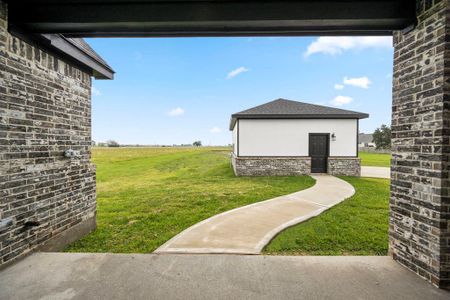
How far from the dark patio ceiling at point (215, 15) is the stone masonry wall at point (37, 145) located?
593 millimetres

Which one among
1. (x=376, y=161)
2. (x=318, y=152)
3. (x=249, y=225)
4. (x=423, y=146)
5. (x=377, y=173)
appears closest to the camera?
(x=423, y=146)

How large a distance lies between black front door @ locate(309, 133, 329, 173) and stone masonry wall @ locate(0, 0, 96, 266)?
10903 mm

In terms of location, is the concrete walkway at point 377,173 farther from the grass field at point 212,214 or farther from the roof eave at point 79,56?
the roof eave at point 79,56

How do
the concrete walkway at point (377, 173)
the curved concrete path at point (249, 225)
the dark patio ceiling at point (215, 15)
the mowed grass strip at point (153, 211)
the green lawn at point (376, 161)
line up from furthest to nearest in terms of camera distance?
1. the green lawn at point (376, 161)
2. the concrete walkway at point (377, 173)
3. the mowed grass strip at point (153, 211)
4. the curved concrete path at point (249, 225)
5. the dark patio ceiling at point (215, 15)

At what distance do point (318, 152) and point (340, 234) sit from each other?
27.9ft

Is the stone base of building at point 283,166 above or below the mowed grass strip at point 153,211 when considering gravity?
above

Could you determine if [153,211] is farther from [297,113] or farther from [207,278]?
[297,113]

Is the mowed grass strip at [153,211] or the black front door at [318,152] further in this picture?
the black front door at [318,152]

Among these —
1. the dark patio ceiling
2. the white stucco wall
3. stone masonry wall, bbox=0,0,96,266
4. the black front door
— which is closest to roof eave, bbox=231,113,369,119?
the white stucco wall

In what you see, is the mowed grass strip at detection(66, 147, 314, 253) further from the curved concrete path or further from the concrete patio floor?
the concrete patio floor

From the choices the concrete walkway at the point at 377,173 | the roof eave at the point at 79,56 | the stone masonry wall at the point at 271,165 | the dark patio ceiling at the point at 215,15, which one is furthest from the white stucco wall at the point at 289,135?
the dark patio ceiling at the point at 215,15

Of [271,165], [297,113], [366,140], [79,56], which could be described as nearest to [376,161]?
[297,113]

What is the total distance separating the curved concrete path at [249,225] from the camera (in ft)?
11.1

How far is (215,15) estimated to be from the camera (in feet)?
8.66
